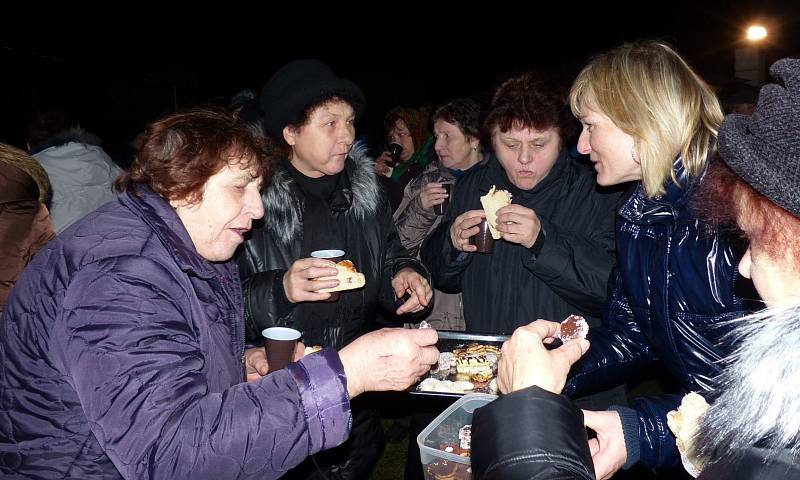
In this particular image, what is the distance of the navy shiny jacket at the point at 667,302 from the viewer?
2248 mm

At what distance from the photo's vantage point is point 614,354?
284 centimetres

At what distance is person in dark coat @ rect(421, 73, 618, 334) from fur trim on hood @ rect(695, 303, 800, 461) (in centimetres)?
193

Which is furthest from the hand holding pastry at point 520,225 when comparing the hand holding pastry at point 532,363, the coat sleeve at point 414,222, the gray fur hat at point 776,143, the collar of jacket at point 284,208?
the gray fur hat at point 776,143

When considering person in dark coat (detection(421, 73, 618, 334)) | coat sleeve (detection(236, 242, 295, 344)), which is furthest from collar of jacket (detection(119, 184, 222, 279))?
person in dark coat (detection(421, 73, 618, 334))

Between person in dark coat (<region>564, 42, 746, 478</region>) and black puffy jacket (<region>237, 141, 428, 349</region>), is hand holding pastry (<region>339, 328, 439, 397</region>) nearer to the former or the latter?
person in dark coat (<region>564, 42, 746, 478</region>)

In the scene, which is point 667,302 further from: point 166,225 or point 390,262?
point 166,225

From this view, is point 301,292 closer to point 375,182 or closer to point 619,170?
point 375,182

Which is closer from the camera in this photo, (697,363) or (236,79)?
(697,363)

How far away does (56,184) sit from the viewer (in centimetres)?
553

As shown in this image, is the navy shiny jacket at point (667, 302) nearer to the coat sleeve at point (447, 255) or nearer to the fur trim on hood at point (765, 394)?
the fur trim on hood at point (765, 394)

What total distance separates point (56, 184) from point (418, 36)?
13287mm

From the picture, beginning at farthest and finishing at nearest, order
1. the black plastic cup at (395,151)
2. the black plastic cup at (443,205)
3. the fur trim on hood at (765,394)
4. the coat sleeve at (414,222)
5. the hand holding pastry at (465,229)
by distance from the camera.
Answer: the black plastic cup at (395,151) → the coat sleeve at (414,222) → the black plastic cup at (443,205) → the hand holding pastry at (465,229) → the fur trim on hood at (765,394)

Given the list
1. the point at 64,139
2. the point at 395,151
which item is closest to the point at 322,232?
the point at 395,151

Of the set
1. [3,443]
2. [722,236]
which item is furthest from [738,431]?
[3,443]
